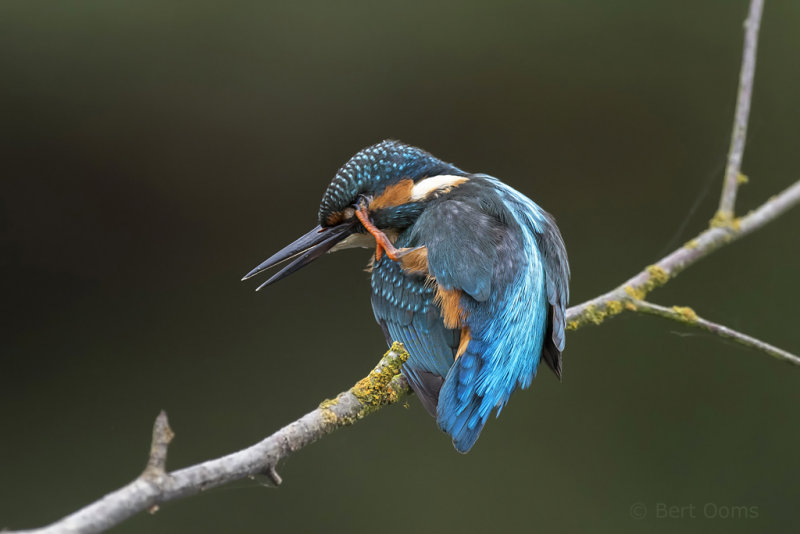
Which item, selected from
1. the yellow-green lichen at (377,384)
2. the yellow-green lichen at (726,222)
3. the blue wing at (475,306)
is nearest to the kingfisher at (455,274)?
the blue wing at (475,306)

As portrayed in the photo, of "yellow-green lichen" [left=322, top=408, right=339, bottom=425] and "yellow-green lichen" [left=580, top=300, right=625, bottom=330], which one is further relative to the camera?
"yellow-green lichen" [left=580, top=300, right=625, bottom=330]

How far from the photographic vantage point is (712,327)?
1.66 m

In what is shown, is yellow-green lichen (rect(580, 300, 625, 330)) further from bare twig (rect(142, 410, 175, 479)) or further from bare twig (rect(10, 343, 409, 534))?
bare twig (rect(142, 410, 175, 479))

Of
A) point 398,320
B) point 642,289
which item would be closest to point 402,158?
point 398,320

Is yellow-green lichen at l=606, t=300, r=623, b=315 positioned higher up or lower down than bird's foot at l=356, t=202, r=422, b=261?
lower down

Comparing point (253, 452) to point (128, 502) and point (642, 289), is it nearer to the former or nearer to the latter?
point (128, 502)

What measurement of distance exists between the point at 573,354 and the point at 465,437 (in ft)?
4.80

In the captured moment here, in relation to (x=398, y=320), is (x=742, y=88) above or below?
above

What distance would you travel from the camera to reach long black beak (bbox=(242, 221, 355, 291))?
6.08 ft

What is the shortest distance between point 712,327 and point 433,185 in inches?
26.3

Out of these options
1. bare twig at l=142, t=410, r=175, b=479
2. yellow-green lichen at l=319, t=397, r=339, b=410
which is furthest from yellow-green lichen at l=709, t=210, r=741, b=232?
bare twig at l=142, t=410, r=175, b=479

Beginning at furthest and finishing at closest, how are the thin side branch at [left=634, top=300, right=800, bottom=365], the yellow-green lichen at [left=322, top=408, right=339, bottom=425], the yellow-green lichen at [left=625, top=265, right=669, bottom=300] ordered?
the yellow-green lichen at [left=625, top=265, right=669, bottom=300] < the thin side branch at [left=634, top=300, right=800, bottom=365] < the yellow-green lichen at [left=322, top=408, right=339, bottom=425]

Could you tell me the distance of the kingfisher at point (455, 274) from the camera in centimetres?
145

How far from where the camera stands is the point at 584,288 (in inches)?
109
